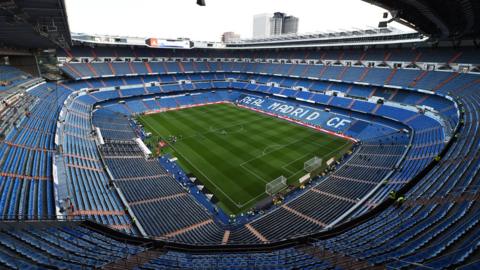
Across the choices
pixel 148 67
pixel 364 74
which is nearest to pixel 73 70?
pixel 148 67

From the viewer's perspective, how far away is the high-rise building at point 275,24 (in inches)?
6176

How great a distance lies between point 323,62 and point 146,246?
50099 millimetres

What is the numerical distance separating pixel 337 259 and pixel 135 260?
8289mm

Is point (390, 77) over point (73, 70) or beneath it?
beneath

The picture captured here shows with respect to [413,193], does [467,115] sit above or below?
above

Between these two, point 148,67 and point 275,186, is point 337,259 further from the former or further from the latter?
point 148,67

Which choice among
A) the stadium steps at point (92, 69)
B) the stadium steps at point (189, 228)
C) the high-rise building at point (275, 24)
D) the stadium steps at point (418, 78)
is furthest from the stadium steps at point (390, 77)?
the high-rise building at point (275, 24)

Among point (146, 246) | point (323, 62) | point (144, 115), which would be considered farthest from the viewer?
point (323, 62)

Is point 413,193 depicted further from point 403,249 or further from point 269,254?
point 269,254

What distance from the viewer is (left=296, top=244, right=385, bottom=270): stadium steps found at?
8.12 metres

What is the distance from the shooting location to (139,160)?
2561 centimetres

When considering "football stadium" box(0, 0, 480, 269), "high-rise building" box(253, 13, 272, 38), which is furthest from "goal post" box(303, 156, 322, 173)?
"high-rise building" box(253, 13, 272, 38)

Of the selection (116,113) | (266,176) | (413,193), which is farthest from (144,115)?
(413,193)

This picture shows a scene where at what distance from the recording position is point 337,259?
971 cm
